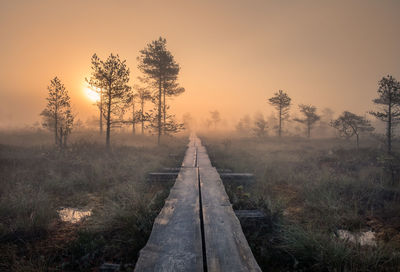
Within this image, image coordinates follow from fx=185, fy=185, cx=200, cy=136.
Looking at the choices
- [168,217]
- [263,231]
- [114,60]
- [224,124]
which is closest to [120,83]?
[114,60]

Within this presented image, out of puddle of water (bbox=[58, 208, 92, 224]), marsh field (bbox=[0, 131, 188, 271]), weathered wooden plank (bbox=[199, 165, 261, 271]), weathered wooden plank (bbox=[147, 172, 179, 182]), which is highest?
weathered wooden plank (bbox=[199, 165, 261, 271])

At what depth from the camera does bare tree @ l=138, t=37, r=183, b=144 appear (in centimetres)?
1777

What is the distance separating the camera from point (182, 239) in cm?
263

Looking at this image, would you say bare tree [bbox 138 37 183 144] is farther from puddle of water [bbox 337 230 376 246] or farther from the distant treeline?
puddle of water [bbox 337 230 376 246]

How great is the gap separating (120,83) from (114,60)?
1.57 meters

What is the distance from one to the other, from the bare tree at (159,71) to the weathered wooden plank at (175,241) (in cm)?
1383

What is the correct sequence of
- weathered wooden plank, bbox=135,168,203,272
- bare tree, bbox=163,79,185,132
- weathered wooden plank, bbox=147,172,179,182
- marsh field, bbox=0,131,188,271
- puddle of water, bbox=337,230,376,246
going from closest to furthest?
weathered wooden plank, bbox=135,168,203,272
marsh field, bbox=0,131,188,271
puddle of water, bbox=337,230,376,246
weathered wooden plank, bbox=147,172,179,182
bare tree, bbox=163,79,185,132

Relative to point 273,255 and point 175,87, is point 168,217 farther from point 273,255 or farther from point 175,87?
point 175,87

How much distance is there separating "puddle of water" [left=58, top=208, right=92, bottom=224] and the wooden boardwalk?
2.21 meters

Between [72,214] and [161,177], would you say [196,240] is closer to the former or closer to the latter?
[72,214]

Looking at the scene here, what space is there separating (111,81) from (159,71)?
6120mm

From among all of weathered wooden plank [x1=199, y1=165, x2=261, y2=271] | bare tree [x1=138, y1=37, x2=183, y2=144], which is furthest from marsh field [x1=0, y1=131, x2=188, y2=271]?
bare tree [x1=138, y1=37, x2=183, y2=144]

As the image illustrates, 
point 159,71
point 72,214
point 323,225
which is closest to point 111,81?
point 159,71

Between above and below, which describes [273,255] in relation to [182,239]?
below
